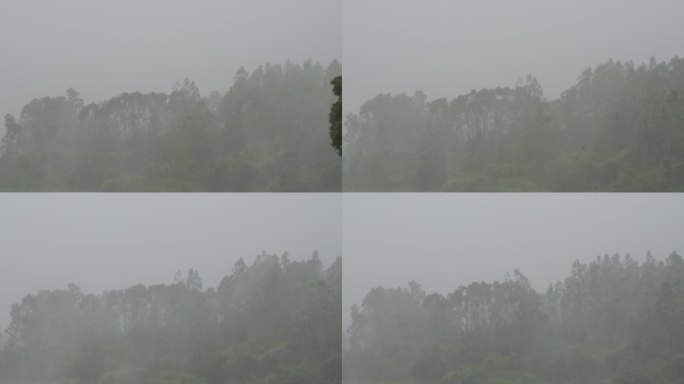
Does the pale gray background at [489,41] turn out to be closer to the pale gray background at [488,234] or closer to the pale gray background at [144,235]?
the pale gray background at [488,234]

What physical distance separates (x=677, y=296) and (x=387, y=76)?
8.16ft

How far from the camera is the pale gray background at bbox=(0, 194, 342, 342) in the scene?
18.4 ft

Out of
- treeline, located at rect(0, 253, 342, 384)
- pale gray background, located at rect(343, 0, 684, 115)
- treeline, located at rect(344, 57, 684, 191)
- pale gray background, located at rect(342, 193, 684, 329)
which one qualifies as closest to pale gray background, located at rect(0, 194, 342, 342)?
treeline, located at rect(0, 253, 342, 384)

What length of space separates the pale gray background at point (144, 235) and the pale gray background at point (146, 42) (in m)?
0.71

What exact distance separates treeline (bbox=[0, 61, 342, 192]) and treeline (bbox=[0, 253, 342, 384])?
0.67 metres

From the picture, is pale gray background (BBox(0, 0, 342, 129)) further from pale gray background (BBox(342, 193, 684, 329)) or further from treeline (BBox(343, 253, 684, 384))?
treeline (BBox(343, 253, 684, 384))

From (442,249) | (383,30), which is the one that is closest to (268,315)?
(442,249)

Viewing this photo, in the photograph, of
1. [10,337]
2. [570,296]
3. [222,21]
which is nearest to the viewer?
[10,337]

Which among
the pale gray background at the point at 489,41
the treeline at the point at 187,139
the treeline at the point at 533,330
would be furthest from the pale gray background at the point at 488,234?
the pale gray background at the point at 489,41

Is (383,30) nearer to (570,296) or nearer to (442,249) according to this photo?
(442,249)

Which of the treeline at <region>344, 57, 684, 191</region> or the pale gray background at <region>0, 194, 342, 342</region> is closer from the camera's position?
the pale gray background at <region>0, 194, 342, 342</region>

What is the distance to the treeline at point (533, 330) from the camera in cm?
575

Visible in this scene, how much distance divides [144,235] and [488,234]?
7.82 ft

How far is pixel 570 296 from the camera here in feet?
19.3
